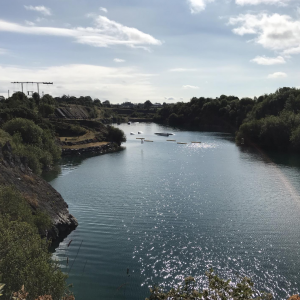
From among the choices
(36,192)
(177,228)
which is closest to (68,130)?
(36,192)

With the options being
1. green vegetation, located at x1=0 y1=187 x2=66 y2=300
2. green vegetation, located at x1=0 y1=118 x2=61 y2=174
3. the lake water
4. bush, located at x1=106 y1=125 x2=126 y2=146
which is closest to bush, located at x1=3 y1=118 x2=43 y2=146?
green vegetation, located at x1=0 y1=118 x2=61 y2=174

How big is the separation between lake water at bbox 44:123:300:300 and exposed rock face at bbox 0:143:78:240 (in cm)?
180

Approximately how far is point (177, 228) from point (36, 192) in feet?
60.3

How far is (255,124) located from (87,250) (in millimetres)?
96125

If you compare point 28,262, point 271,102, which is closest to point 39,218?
point 28,262

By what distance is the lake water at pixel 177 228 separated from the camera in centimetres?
2606

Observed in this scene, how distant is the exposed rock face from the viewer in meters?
34.6

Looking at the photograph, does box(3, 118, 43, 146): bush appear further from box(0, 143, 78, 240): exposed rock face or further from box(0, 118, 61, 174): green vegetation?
box(0, 143, 78, 240): exposed rock face

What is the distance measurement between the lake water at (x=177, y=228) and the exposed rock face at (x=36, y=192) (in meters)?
1.80

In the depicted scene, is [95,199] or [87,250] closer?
[87,250]

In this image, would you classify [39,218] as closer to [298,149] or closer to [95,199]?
[95,199]

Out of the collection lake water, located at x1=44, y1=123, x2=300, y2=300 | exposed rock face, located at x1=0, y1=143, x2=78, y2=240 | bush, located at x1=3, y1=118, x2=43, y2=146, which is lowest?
lake water, located at x1=44, y1=123, x2=300, y2=300

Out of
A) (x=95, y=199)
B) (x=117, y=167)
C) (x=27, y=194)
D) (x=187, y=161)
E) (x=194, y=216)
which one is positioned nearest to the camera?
(x=27, y=194)

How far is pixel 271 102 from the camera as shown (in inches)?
5089
